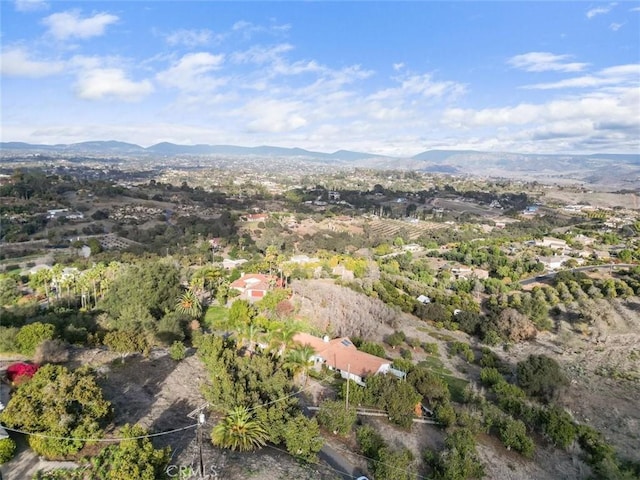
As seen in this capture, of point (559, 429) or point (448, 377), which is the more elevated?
point (559, 429)

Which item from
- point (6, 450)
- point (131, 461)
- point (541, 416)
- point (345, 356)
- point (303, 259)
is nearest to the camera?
point (131, 461)

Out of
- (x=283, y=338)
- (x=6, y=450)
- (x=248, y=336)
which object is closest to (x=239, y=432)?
(x=6, y=450)

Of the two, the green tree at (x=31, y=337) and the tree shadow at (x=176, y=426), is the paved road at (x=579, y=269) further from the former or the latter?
the green tree at (x=31, y=337)

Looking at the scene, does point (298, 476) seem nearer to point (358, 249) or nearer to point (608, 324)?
point (608, 324)

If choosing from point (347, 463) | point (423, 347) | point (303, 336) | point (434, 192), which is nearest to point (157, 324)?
point (303, 336)

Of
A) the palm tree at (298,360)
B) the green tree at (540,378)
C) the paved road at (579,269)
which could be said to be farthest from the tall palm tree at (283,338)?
the paved road at (579,269)

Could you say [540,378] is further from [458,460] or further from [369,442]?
[369,442]

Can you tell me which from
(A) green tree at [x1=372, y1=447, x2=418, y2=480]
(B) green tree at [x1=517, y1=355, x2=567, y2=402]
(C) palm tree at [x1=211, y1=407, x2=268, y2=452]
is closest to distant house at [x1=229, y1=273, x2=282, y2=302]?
(B) green tree at [x1=517, y1=355, x2=567, y2=402]
